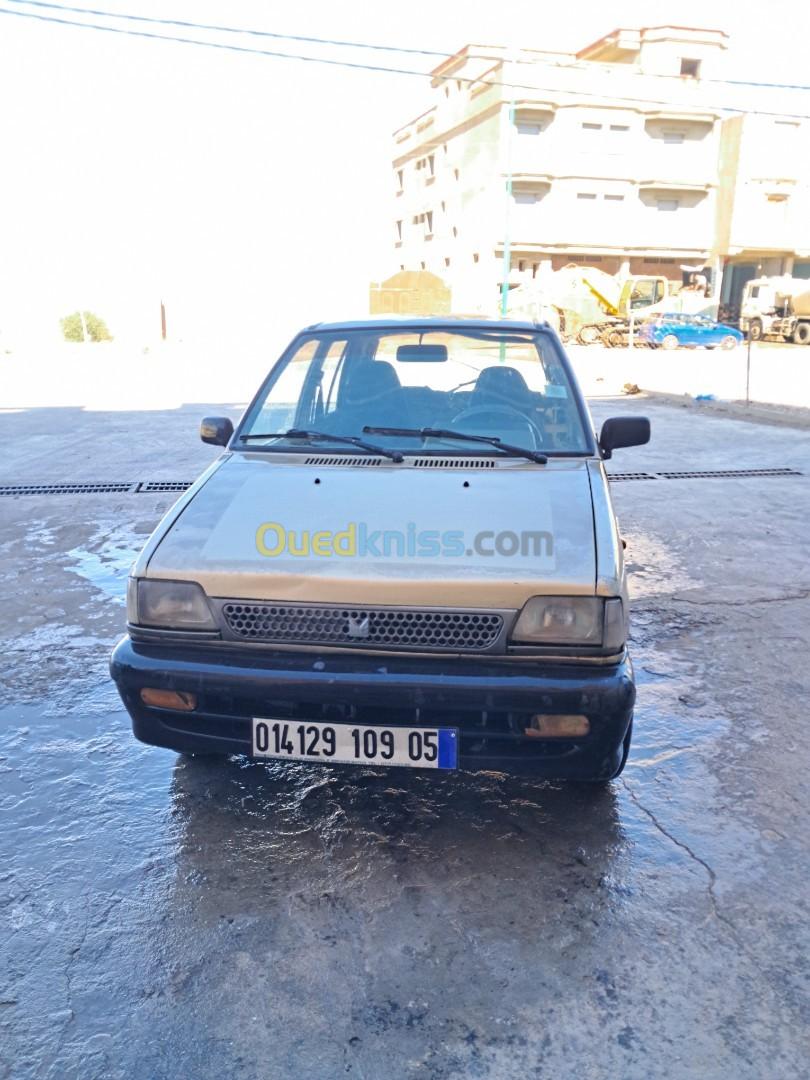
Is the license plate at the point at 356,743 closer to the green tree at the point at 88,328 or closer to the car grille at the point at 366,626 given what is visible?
the car grille at the point at 366,626

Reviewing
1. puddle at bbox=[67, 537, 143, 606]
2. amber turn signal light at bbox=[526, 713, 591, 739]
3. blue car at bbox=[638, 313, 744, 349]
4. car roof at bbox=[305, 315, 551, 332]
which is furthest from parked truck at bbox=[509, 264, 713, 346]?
amber turn signal light at bbox=[526, 713, 591, 739]

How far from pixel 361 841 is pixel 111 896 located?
0.78 m

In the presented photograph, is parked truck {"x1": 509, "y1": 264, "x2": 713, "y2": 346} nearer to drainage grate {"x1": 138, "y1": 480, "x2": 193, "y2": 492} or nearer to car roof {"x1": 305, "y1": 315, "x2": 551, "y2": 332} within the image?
drainage grate {"x1": 138, "y1": 480, "x2": 193, "y2": 492}

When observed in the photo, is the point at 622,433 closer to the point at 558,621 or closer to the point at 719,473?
the point at 558,621

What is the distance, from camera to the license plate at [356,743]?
2553 mm

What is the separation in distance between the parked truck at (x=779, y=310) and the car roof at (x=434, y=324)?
1322 inches

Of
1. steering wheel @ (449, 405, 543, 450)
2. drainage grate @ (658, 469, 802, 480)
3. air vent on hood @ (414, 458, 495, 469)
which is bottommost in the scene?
drainage grate @ (658, 469, 802, 480)

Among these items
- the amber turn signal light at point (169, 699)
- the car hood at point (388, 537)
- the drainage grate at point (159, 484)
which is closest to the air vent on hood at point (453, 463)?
the car hood at point (388, 537)

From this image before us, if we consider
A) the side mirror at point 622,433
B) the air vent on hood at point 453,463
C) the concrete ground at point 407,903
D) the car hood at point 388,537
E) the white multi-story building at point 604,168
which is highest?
the white multi-story building at point 604,168

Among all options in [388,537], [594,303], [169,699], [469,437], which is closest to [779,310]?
[594,303]

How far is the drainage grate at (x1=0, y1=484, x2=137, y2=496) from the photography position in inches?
319

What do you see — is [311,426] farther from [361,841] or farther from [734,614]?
[734,614]

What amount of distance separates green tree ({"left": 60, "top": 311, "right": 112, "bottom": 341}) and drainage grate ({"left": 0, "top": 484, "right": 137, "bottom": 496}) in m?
31.7

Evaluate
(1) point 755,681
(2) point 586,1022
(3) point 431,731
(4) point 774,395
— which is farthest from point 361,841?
(4) point 774,395
